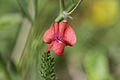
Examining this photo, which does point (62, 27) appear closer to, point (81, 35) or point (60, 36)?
point (60, 36)

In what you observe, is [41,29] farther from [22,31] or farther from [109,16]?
[109,16]

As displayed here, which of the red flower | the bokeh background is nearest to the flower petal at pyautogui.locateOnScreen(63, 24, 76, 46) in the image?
the red flower

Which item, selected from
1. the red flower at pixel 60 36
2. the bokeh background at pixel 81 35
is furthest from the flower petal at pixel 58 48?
the bokeh background at pixel 81 35

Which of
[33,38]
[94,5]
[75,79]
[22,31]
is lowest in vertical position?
[75,79]

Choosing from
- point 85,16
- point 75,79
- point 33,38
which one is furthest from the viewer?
point 85,16

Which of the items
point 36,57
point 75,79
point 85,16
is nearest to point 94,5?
point 85,16

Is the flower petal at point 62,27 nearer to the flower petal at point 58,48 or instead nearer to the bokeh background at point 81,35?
the flower petal at point 58,48

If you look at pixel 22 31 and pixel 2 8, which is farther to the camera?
pixel 2 8
